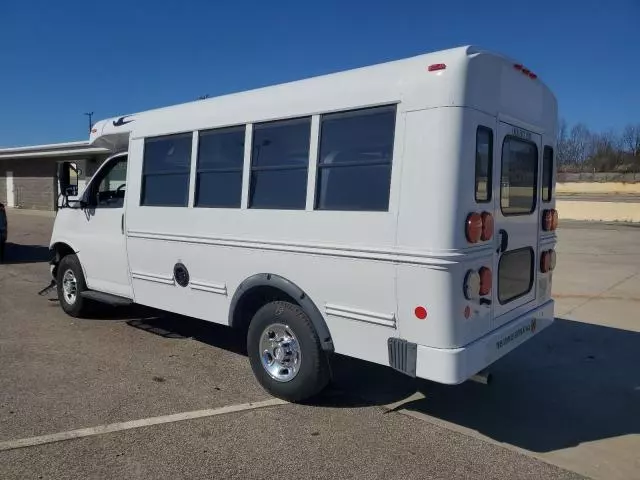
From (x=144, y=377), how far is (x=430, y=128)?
341 centimetres

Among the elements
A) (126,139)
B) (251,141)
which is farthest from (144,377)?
(126,139)

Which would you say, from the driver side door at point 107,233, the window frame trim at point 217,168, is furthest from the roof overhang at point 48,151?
the window frame trim at point 217,168

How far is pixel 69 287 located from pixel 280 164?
4161mm

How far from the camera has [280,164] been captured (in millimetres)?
4621

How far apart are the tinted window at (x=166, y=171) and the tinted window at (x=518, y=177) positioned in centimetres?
292

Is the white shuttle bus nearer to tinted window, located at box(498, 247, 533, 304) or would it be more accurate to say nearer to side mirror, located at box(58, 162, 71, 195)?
tinted window, located at box(498, 247, 533, 304)

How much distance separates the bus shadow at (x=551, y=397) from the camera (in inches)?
166

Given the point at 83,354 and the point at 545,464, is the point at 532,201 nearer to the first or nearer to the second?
the point at 545,464

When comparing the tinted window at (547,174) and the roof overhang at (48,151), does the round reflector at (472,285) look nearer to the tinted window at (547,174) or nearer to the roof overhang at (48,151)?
the tinted window at (547,174)

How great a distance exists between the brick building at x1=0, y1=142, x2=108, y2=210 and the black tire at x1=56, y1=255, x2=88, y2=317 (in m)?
21.1

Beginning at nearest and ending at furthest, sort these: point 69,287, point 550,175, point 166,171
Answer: point 550,175 < point 166,171 < point 69,287

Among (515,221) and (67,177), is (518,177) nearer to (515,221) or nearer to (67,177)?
(515,221)

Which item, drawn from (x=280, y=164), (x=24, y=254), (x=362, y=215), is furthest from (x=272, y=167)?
(x=24, y=254)

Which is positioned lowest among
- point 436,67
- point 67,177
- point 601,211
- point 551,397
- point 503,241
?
point 551,397
